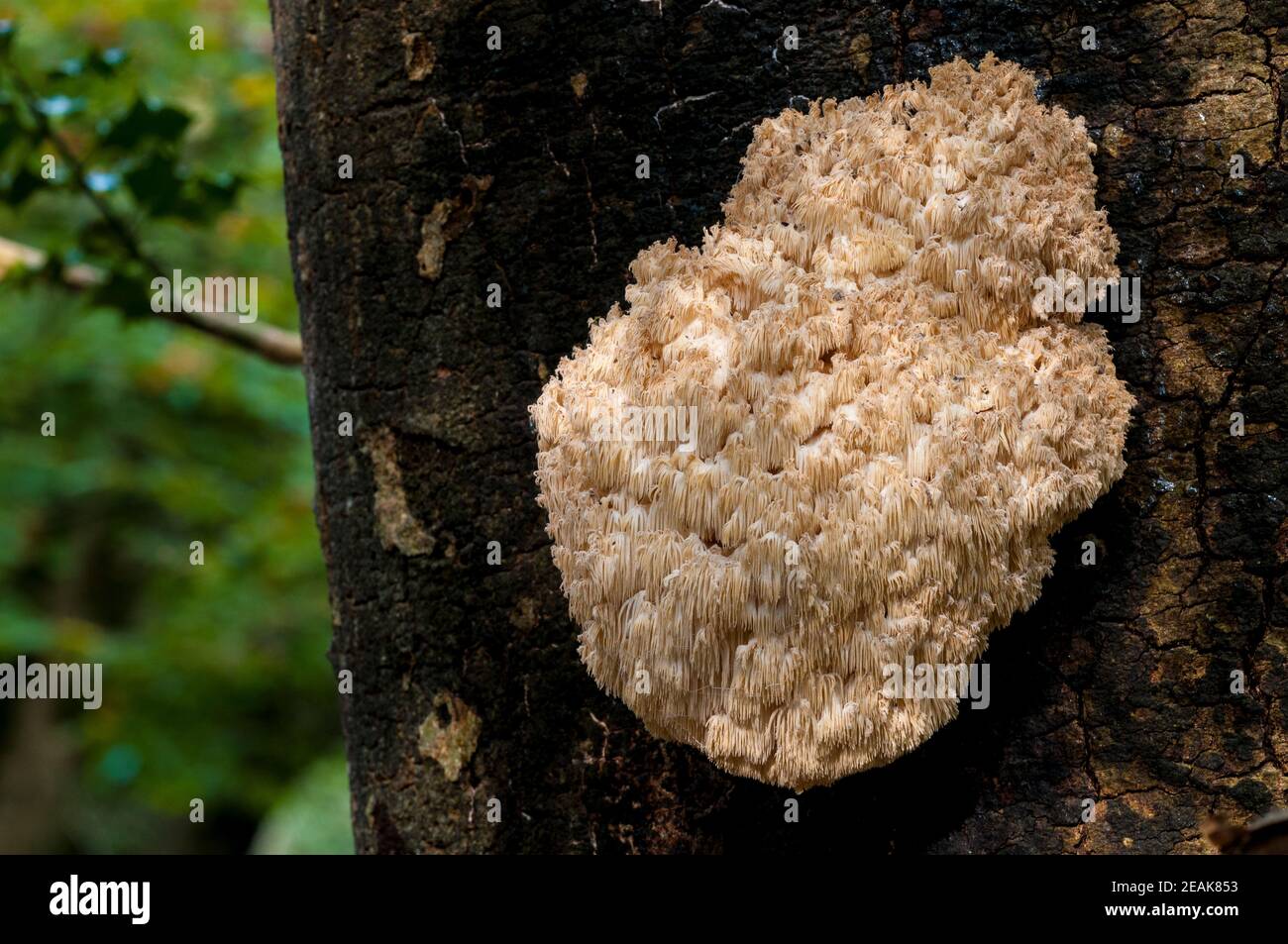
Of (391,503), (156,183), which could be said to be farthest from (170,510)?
(391,503)

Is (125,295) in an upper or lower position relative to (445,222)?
upper

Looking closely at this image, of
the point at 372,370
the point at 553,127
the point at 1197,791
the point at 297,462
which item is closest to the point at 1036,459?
the point at 1197,791

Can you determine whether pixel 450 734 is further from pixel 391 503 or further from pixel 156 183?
pixel 156 183

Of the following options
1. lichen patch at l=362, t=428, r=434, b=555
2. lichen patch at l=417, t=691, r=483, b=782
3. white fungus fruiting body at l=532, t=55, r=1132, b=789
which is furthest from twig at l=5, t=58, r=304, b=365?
white fungus fruiting body at l=532, t=55, r=1132, b=789

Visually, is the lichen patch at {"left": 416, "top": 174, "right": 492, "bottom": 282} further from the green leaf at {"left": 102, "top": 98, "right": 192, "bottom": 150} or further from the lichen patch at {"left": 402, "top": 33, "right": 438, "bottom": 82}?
the green leaf at {"left": 102, "top": 98, "right": 192, "bottom": 150}
